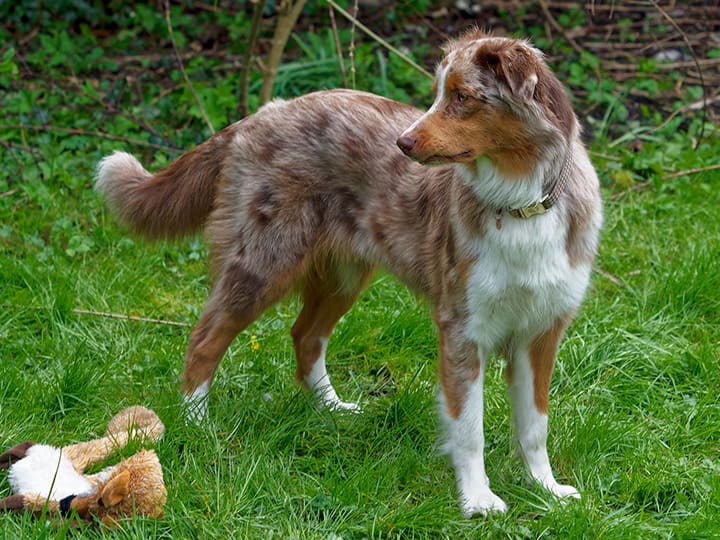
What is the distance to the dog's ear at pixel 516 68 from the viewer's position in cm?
319

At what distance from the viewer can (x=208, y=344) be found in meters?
4.16

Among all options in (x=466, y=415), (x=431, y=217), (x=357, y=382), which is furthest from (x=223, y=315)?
(x=466, y=415)

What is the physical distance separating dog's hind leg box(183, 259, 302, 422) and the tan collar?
39.3 inches

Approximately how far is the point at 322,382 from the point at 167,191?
103 cm

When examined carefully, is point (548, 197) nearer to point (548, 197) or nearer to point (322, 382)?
point (548, 197)

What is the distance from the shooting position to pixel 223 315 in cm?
413

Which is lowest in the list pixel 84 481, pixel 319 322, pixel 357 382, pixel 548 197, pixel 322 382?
pixel 357 382

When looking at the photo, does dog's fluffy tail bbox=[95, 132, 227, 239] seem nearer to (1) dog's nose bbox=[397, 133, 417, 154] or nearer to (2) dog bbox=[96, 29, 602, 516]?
(2) dog bbox=[96, 29, 602, 516]

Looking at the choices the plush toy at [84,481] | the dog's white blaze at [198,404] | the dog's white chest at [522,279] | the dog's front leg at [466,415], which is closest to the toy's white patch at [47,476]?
the plush toy at [84,481]

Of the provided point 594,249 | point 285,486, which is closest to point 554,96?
point 594,249

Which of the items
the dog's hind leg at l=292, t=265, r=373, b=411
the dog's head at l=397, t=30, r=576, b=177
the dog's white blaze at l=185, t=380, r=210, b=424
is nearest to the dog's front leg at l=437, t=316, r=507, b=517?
the dog's head at l=397, t=30, r=576, b=177

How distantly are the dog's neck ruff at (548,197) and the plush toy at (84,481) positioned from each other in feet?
4.75

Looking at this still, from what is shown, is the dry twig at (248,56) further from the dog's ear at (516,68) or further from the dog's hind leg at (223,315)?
the dog's ear at (516,68)

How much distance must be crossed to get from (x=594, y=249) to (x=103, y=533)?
1.87 meters
